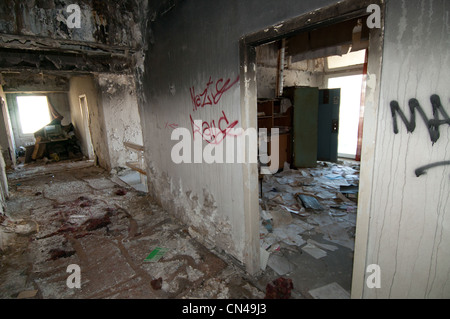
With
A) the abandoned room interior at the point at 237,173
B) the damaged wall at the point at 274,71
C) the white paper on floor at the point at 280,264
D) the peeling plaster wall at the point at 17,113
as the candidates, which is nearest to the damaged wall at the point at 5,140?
the peeling plaster wall at the point at 17,113

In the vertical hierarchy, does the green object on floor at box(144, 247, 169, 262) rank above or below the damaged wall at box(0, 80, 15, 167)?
below

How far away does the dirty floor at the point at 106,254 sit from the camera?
2199 millimetres

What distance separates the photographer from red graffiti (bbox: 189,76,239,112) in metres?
2.14

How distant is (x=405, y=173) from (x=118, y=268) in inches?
108

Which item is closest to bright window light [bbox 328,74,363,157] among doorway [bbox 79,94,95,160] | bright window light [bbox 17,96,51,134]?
doorway [bbox 79,94,95,160]

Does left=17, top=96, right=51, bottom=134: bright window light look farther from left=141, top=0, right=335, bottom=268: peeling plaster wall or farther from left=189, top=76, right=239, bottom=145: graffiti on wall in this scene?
left=189, top=76, right=239, bottom=145: graffiti on wall

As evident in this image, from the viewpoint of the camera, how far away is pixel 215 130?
238 cm

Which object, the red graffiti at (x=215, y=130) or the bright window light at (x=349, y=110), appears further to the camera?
the bright window light at (x=349, y=110)

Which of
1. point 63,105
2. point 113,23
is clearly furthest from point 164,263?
point 63,105

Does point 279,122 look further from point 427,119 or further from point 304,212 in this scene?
point 427,119

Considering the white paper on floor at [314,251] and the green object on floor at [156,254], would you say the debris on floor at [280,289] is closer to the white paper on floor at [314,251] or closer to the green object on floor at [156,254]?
the white paper on floor at [314,251]

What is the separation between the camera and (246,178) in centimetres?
210

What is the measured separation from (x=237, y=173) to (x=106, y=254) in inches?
76.7

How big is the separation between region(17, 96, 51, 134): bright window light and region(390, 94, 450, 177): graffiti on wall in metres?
13.1
